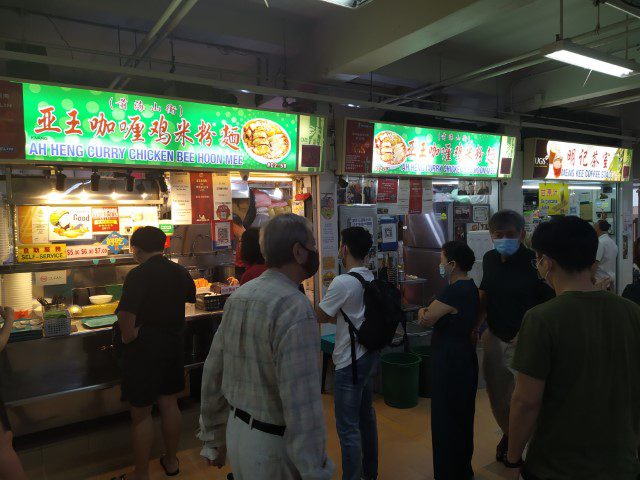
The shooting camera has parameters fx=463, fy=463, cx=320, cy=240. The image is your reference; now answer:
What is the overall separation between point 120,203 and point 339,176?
2613 millimetres

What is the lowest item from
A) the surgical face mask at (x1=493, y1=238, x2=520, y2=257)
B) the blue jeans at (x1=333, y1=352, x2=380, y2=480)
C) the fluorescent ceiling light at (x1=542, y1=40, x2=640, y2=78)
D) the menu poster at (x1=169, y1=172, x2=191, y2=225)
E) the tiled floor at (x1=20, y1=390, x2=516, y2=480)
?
the tiled floor at (x1=20, y1=390, x2=516, y2=480)

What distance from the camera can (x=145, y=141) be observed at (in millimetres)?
4320

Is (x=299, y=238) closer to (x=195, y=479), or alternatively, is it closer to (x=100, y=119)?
(x=195, y=479)

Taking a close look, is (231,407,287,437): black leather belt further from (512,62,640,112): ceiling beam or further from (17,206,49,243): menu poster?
(512,62,640,112): ceiling beam

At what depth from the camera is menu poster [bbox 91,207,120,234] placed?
5228 millimetres

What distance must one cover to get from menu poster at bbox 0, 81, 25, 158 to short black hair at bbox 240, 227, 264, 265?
2.02 m

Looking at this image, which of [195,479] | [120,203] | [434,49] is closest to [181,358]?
[195,479]

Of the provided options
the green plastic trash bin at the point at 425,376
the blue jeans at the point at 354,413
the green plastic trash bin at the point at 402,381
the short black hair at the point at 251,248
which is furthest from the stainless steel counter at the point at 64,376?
the green plastic trash bin at the point at 425,376

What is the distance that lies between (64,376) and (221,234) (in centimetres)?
218

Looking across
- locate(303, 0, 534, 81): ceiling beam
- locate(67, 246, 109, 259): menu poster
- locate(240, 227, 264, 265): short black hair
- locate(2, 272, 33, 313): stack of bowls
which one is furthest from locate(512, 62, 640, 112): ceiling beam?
locate(2, 272, 33, 313): stack of bowls

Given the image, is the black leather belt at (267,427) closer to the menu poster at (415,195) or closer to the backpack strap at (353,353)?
the backpack strap at (353,353)

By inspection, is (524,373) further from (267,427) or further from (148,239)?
(148,239)

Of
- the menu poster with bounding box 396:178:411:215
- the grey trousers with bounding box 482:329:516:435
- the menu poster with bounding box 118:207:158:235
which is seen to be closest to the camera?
the grey trousers with bounding box 482:329:516:435

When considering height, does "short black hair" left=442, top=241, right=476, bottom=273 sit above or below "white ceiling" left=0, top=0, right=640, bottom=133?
below
